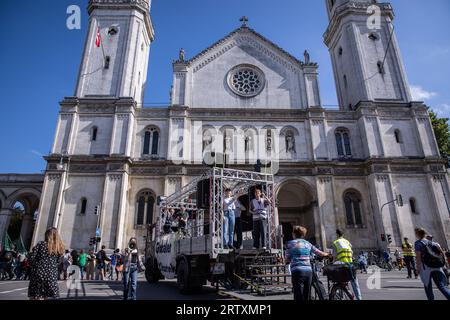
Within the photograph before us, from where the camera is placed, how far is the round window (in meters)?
26.7

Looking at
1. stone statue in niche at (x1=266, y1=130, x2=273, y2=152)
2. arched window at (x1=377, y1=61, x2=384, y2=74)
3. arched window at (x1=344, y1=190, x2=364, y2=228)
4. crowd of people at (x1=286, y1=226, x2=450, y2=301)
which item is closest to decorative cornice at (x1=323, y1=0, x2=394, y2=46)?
arched window at (x1=377, y1=61, x2=384, y2=74)

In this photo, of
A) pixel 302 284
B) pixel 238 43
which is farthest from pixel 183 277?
pixel 238 43

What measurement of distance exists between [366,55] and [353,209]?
15238 millimetres

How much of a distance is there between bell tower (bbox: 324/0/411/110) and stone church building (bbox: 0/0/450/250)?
0.13m

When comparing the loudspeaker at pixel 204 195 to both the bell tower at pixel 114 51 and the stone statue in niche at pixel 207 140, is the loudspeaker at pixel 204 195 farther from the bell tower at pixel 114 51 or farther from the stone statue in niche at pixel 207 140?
the bell tower at pixel 114 51

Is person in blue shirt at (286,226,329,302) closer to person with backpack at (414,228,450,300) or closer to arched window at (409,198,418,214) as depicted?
person with backpack at (414,228,450,300)

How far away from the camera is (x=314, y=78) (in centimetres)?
2672

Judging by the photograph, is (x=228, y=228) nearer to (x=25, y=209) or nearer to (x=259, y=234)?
(x=259, y=234)

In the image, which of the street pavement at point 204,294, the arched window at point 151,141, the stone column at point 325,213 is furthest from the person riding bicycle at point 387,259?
the arched window at point 151,141

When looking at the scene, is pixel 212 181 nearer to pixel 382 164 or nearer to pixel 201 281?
pixel 201 281

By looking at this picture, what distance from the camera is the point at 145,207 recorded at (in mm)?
22812

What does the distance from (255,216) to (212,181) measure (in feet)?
6.00

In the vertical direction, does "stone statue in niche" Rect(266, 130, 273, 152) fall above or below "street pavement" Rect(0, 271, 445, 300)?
above
